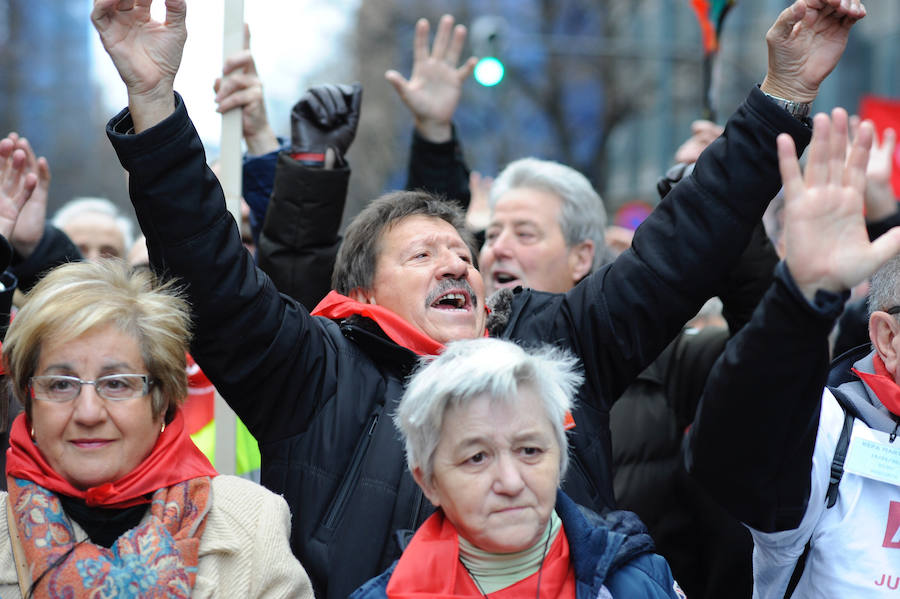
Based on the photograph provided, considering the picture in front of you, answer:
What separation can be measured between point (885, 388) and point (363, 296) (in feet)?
5.01

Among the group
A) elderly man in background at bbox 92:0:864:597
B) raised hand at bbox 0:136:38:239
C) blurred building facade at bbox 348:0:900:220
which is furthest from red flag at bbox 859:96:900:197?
blurred building facade at bbox 348:0:900:220

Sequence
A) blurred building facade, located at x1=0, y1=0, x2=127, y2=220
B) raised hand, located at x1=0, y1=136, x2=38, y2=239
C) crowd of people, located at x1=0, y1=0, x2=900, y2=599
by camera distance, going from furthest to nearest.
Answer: blurred building facade, located at x1=0, y1=0, x2=127, y2=220 → raised hand, located at x1=0, y1=136, x2=38, y2=239 → crowd of people, located at x1=0, y1=0, x2=900, y2=599

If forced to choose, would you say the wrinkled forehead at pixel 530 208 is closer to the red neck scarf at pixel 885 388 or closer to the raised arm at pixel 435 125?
the raised arm at pixel 435 125

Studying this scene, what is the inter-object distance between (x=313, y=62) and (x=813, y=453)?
21.8 metres

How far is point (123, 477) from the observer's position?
2.71 meters

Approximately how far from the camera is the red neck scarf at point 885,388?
9.07 ft

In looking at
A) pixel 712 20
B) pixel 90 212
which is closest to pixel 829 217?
pixel 712 20

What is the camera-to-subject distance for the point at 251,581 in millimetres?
2691

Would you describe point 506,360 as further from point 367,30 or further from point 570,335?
point 367,30

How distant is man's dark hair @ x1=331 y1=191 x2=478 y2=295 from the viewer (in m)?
3.50

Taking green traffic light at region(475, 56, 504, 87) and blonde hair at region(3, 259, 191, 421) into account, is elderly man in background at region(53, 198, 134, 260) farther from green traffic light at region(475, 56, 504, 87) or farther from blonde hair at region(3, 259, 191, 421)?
green traffic light at region(475, 56, 504, 87)

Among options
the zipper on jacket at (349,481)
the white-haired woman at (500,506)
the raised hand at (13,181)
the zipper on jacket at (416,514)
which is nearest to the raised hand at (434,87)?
the raised hand at (13,181)

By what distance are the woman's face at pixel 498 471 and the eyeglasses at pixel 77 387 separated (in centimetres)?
79

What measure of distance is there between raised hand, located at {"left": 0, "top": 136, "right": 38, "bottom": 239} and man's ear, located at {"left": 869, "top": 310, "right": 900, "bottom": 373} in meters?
2.58
